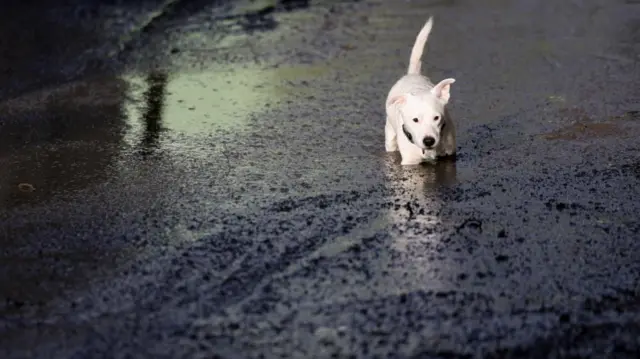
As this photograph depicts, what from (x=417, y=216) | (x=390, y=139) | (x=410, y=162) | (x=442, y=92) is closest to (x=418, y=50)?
(x=390, y=139)

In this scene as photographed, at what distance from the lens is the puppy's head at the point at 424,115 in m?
6.46

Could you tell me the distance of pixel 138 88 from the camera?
385 inches

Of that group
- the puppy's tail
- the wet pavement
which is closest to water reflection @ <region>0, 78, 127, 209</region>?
the wet pavement

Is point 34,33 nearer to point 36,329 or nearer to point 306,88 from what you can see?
point 306,88

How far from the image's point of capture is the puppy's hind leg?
23.3 feet

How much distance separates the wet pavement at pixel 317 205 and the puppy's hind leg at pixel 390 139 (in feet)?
0.44

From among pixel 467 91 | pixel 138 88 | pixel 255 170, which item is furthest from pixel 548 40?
pixel 255 170

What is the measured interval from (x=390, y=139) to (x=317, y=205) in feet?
4.19

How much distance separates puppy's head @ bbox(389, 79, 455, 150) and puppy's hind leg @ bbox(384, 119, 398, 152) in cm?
45

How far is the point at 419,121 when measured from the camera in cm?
650

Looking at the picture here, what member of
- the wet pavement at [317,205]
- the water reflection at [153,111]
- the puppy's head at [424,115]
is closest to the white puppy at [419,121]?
the puppy's head at [424,115]

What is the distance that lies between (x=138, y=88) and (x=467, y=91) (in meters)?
2.99

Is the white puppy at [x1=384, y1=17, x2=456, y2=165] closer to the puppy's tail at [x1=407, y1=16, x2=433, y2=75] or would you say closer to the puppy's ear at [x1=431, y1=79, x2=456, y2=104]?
the puppy's ear at [x1=431, y1=79, x2=456, y2=104]

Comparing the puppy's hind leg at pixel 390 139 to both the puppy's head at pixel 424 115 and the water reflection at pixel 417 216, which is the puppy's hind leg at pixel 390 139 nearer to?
the water reflection at pixel 417 216
